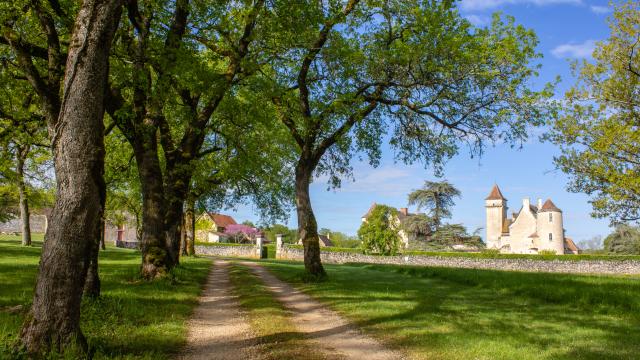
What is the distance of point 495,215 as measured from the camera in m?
98.1

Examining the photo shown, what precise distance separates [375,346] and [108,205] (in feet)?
134

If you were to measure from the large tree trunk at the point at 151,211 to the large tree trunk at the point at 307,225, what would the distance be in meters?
Answer: 5.79

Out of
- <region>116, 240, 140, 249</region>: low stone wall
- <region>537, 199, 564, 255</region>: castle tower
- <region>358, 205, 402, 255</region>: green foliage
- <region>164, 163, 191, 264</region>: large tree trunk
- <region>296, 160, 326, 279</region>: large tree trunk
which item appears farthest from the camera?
<region>537, 199, 564, 255</region>: castle tower

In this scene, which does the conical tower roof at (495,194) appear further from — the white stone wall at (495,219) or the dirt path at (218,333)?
the dirt path at (218,333)

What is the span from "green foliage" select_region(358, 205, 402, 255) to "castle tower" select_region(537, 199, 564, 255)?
130 feet

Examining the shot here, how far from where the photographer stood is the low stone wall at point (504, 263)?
44.6m

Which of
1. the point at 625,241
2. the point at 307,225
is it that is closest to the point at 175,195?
the point at 307,225

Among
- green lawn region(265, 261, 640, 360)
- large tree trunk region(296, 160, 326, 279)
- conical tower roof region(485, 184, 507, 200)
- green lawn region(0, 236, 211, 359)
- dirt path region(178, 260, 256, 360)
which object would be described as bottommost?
green lawn region(265, 261, 640, 360)

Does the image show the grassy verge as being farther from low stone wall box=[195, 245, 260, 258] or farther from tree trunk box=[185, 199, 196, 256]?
low stone wall box=[195, 245, 260, 258]

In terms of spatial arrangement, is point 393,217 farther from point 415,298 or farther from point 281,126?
point 415,298

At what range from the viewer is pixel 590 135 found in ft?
92.8

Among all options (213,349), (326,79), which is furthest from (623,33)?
(213,349)

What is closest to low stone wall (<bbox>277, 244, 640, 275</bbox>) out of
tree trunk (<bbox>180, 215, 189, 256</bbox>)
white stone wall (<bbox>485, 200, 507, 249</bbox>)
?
tree trunk (<bbox>180, 215, 189, 256</bbox>)

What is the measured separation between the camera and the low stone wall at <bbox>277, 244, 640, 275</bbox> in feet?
146
